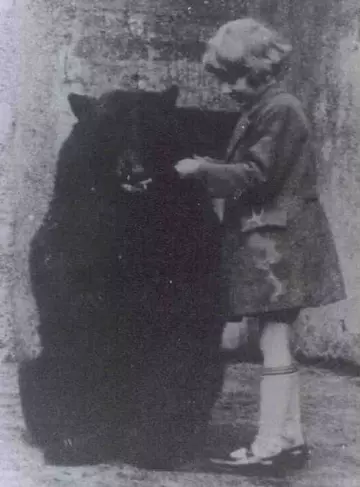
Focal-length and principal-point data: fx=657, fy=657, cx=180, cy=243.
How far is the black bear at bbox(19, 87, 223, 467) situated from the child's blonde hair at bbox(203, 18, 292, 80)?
167 mm

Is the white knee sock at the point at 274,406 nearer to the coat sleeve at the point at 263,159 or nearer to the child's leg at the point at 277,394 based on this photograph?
the child's leg at the point at 277,394

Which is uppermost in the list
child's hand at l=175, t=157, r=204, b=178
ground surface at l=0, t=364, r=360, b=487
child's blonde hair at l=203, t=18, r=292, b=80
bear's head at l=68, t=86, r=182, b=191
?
child's blonde hair at l=203, t=18, r=292, b=80

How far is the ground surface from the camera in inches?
68.5

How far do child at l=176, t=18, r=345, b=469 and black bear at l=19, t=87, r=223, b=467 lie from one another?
0.23 ft

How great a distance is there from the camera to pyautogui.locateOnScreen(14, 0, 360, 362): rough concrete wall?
1707 millimetres

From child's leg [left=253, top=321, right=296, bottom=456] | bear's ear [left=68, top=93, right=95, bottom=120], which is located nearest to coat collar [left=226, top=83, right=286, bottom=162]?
bear's ear [left=68, top=93, right=95, bottom=120]

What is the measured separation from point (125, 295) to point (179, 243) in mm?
197

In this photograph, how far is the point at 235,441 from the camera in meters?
1.75

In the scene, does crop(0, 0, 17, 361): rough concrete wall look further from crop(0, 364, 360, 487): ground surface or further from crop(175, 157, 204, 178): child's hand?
crop(175, 157, 204, 178): child's hand

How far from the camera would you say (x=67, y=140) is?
1.71 meters

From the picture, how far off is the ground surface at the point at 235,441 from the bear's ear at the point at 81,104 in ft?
2.25

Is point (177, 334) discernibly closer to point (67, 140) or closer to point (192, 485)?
point (192, 485)

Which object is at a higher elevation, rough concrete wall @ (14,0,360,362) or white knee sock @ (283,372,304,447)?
rough concrete wall @ (14,0,360,362)

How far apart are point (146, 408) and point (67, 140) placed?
73 centimetres
